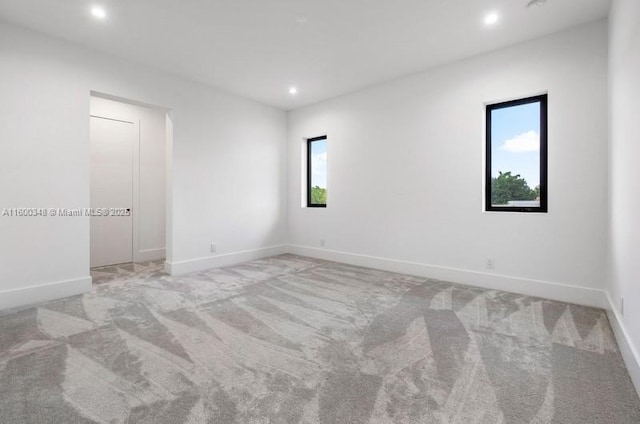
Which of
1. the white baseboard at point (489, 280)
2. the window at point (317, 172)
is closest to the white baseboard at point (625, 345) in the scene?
the white baseboard at point (489, 280)

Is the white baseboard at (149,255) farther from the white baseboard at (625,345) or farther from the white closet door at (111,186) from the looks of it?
the white baseboard at (625,345)

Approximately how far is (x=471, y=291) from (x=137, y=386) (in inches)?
137

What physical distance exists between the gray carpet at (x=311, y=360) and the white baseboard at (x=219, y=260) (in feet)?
3.10

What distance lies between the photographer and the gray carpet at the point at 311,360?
1.59 metres

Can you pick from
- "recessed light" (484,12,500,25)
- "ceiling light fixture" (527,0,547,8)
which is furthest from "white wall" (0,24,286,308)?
"ceiling light fixture" (527,0,547,8)

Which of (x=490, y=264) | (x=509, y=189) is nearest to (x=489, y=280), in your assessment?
(x=490, y=264)

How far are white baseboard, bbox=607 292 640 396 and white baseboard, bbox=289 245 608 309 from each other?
39cm

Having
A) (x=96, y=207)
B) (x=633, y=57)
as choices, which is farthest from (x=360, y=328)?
(x=96, y=207)

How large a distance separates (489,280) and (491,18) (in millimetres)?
2945

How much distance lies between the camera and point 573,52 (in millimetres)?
3166

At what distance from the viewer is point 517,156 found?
12.0ft

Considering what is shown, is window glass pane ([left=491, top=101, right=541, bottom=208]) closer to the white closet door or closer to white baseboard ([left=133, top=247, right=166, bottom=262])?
white baseboard ([left=133, top=247, right=166, bottom=262])

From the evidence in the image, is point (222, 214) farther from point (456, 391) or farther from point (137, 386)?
point (456, 391)

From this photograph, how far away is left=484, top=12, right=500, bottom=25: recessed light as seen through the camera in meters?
2.96
